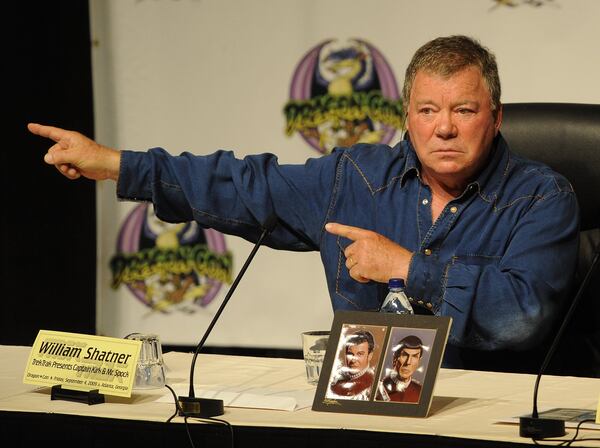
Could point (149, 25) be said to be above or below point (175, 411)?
above

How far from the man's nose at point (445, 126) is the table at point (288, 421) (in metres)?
0.53

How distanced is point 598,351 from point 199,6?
173 cm

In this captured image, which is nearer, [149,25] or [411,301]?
[411,301]

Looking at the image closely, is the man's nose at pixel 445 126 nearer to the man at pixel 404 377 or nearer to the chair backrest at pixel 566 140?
the chair backrest at pixel 566 140

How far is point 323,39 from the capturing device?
3373 mm

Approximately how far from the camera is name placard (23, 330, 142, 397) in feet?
5.46

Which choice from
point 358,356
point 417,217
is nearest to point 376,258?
point 417,217

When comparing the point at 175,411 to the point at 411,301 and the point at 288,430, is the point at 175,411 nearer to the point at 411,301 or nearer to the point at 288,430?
the point at 288,430

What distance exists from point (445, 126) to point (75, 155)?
755 millimetres

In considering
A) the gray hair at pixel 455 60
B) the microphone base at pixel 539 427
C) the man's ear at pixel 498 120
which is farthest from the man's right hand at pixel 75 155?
the microphone base at pixel 539 427

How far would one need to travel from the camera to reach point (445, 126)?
2.16 metres

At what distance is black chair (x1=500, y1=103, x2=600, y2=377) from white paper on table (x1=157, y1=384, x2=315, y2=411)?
0.91m

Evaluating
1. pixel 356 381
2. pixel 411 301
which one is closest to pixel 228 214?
pixel 411 301

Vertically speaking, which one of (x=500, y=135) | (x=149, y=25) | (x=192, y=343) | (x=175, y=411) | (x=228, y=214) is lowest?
(x=192, y=343)
